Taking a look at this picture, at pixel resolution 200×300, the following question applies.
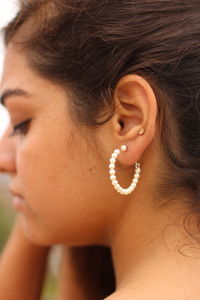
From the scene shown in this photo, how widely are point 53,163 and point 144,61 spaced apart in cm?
30

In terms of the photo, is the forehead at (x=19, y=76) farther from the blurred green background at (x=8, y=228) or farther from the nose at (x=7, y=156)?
the blurred green background at (x=8, y=228)

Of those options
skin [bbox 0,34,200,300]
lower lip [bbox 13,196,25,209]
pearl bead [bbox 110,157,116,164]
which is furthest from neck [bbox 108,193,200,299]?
lower lip [bbox 13,196,25,209]

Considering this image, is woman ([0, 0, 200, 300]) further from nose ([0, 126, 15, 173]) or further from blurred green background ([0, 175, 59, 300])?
blurred green background ([0, 175, 59, 300])

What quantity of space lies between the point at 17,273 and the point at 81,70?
0.88 m

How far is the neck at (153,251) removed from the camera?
109 centimetres

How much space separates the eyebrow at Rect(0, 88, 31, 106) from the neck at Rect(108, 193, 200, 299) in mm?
342

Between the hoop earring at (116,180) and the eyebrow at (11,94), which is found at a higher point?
the eyebrow at (11,94)

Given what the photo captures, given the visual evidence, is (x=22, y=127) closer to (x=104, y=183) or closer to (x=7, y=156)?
(x=7, y=156)

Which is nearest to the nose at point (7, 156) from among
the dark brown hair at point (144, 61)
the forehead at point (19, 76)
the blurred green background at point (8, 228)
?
the forehead at point (19, 76)

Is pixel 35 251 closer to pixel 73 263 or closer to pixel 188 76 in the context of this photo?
pixel 73 263

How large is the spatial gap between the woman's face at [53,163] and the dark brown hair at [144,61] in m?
0.05

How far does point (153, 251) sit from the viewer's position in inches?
47.0

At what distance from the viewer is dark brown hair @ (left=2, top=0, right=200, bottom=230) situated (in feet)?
3.77

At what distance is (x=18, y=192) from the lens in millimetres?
1390
